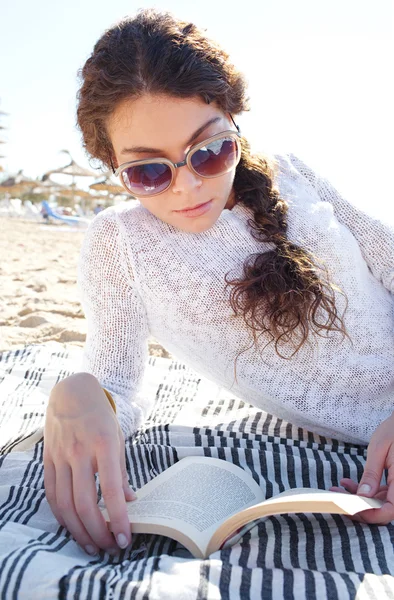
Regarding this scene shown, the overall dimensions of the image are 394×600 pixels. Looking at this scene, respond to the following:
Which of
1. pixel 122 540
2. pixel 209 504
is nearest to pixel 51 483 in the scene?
pixel 122 540

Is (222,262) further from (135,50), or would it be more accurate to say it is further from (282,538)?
(282,538)

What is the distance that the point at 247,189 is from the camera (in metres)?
1.65

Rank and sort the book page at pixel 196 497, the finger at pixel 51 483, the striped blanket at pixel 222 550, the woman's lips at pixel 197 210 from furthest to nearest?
the woman's lips at pixel 197 210
the finger at pixel 51 483
the book page at pixel 196 497
the striped blanket at pixel 222 550

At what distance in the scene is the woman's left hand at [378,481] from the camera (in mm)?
1182

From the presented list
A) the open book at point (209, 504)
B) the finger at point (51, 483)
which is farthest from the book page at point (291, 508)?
the finger at point (51, 483)

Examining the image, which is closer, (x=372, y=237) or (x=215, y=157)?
(x=215, y=157)

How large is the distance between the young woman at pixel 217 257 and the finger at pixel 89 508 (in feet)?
0.77

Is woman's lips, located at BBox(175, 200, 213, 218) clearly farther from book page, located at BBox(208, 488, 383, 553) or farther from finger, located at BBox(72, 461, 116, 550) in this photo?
book page, located at BBox(208, 488, 383, 553)

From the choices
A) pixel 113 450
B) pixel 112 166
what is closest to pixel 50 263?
pixel 112 166


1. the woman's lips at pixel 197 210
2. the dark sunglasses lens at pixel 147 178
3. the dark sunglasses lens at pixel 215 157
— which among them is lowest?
the woman's lips at pixel 197 210

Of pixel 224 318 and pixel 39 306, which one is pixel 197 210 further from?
pixel 39 306

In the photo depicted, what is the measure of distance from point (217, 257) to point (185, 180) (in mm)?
257

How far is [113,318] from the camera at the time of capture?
65.3 inches

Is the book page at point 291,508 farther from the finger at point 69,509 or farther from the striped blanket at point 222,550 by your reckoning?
the finger at point 69,509
